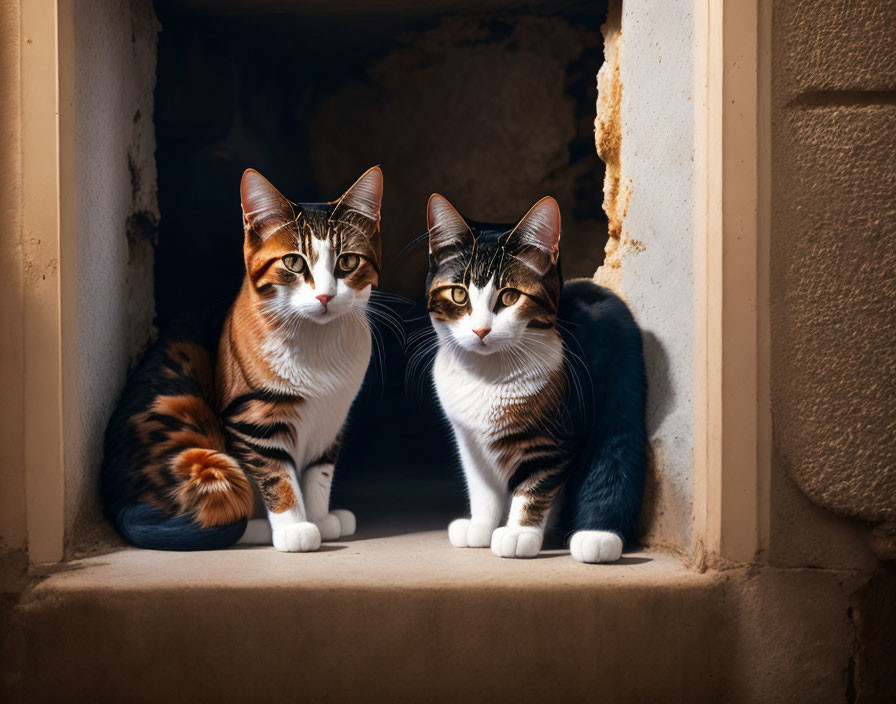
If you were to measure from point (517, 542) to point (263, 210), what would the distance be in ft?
2.96

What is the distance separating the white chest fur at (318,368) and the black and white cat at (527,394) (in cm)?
19

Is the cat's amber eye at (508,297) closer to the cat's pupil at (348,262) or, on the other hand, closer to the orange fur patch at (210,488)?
the cat's pupil at (348,262)

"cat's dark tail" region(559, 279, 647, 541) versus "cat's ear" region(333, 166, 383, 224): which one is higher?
"cat's ear" region(333, 166, 383, 224)

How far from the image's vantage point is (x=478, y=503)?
198cm

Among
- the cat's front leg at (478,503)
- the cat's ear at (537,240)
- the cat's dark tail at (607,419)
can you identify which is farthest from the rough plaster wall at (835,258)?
the cat's front leg at (478,503)

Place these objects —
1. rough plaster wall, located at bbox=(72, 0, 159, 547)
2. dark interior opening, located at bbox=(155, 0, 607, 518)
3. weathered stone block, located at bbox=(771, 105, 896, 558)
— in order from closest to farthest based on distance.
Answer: weathered stone block, located at bbox=(771, 105, 896, 558) → rough plaster wall, located at bbox=(72, 0, 159, 547) → dark interior opening, located at bbox=(155, 0, 607, 518)

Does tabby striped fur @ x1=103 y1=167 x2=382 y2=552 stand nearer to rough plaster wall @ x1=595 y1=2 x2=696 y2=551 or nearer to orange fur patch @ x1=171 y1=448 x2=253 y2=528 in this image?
orange fur patch @ x1=171 y1=448 x2=253 y2=528

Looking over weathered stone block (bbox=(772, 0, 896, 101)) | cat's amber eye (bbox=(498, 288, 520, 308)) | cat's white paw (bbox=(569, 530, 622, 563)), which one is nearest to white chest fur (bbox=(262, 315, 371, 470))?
cat's amber eye (bbox=(498, 288, 520, 308))

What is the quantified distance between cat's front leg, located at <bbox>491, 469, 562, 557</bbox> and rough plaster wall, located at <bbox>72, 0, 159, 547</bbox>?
2.94ft

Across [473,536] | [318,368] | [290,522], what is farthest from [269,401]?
[473,536]

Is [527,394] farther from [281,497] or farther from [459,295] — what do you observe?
[281,497]

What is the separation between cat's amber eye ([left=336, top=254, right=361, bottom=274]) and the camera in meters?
1.93

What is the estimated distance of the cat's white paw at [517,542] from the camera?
72.1 inches

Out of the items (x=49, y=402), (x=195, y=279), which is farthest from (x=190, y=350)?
(x=195, y=279)
